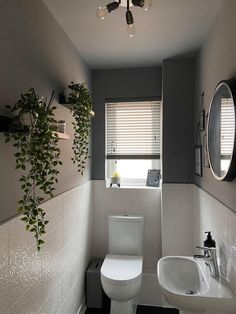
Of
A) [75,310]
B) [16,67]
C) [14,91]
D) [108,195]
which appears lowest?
[75,310]

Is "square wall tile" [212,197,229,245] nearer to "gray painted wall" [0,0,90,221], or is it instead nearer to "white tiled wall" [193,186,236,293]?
"white tiled wall" [193,186,236,293]

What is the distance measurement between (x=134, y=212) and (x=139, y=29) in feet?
5.96

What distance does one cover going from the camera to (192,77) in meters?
2.53

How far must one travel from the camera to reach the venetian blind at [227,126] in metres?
1.38

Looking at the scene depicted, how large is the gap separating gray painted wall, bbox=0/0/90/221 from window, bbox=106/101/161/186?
3.00 feet

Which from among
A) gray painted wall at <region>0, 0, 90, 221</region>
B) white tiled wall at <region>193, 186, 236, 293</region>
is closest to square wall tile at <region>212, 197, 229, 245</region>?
white tiled wall at <region>193, 186, 236, 293</region>

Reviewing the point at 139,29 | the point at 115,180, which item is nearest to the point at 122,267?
the point at 115,180

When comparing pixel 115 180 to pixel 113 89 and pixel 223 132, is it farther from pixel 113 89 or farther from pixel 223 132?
pixel 223 132

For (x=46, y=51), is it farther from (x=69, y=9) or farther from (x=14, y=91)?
(x=14, y=91)

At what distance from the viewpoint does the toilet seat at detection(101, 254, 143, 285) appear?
2.07 m

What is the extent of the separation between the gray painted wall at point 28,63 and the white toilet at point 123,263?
2.76 feet

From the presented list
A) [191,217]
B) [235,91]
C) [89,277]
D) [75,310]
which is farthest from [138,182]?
[235,91]

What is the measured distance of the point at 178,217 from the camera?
2.55 m

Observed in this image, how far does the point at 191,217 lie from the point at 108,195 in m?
0.92
